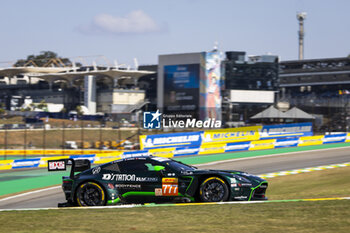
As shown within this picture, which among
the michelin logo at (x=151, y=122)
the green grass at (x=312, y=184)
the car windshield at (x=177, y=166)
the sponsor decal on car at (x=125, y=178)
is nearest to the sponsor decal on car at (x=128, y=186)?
the sponsor decal on car at (x=125, y=178)

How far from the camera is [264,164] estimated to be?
2441 centimetres

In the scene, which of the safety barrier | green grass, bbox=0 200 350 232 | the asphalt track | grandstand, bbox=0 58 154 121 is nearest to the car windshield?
green grass, bbox=0 200 350 232

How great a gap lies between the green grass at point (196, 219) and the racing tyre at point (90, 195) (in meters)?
1.11

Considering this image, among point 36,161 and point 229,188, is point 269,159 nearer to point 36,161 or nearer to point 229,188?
point 36,161

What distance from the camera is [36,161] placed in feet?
98.9

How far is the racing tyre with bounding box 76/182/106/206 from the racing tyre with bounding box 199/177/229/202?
87.6 inches

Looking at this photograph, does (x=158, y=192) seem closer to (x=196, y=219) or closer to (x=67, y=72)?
(x=196, y=219)

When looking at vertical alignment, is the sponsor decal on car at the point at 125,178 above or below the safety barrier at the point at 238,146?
above

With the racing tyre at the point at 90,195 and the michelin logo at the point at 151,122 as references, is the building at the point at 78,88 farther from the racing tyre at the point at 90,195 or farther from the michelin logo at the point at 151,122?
the racing tyre at the point at 90,195

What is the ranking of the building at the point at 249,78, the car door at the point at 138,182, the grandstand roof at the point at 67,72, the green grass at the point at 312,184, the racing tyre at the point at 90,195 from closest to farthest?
the car door at the point at 138,182 < the racing tyre at the point at 90,195 < the green grass at the point at 312,184 < the building at the point at 249,78 < the grandstand roof at the point at 67,72

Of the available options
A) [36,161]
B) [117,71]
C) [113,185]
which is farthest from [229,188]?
[117,71]

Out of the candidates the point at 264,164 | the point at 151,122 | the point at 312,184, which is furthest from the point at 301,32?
the point at 312,184

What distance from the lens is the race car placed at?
11.0 m

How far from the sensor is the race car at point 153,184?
11016 millimetres
